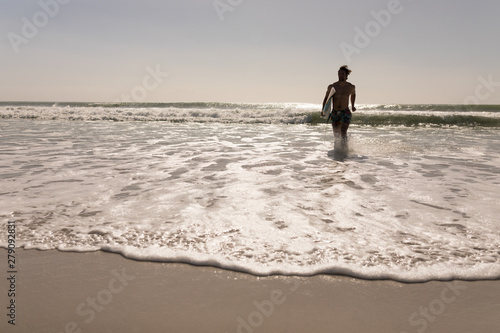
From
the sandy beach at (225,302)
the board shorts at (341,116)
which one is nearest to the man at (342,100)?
the board shorts at (341,116)

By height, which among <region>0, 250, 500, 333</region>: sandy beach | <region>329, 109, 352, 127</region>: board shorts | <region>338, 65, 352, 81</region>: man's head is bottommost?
<region>0, 250, 500, 333</region>: sandy beach

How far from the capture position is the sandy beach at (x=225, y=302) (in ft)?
5.94

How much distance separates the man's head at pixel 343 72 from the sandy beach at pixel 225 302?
7059 mm

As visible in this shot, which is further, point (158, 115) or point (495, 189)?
point (158, 115)

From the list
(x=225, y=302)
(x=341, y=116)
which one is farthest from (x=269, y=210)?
(x=341, y=116)

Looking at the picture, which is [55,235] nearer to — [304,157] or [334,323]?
[334,323]

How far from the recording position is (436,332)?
175 centimetres

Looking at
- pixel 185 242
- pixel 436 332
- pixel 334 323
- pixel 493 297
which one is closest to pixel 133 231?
pixel 185 242

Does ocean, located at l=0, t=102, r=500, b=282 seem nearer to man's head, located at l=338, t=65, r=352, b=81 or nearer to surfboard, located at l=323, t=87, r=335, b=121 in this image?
surfboard, located at l=323, t=87, r=335, b=121

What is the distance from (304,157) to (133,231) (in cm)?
478

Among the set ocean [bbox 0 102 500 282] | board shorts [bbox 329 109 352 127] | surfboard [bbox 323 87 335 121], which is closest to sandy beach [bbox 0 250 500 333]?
ocean [bbox 0 102 500 282]

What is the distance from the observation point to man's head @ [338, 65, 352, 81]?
8.49 m

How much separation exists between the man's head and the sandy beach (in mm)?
7059

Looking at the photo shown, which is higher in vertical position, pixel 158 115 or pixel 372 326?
pixel 158 115
